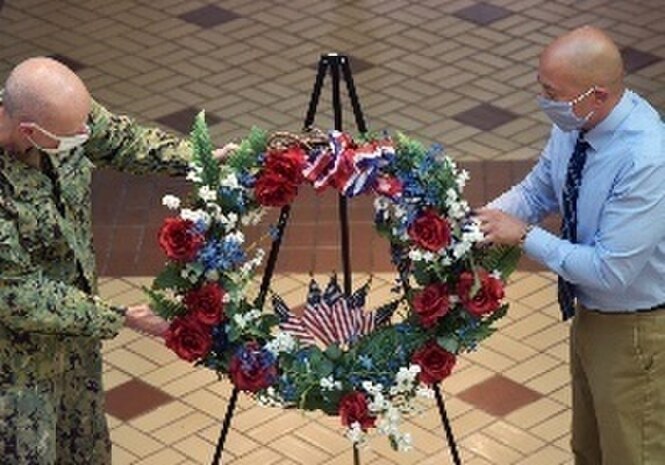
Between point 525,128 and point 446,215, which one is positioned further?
point 525,128

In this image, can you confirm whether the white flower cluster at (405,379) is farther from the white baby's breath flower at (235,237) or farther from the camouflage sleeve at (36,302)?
the camouflage sleeve at (36,302)

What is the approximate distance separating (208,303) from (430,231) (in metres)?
0.72

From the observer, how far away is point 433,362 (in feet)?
20.3

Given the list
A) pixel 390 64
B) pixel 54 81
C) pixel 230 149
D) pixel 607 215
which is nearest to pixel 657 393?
pixel 607 215

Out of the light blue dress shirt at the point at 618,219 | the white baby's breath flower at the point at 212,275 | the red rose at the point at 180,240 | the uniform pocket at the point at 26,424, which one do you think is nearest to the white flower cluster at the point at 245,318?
the white baby's breath flower at the point at 212,275

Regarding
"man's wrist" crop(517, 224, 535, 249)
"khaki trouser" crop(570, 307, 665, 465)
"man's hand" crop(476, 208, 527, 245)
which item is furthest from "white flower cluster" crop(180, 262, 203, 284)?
"khaki trouser" crop(570, 307, 665, 465)

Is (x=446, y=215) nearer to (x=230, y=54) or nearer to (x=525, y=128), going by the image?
(x=525, y=128)

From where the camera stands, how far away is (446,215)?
6141 mm

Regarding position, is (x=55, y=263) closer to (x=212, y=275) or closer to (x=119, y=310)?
(x=119, y=310)

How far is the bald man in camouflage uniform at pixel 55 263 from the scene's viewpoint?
5.95 meters

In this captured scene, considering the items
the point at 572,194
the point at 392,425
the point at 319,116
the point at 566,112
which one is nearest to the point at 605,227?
the point at 572,194

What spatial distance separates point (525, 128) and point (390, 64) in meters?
1.07

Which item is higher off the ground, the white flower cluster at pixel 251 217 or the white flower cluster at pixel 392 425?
the white flower cluster at pixel 251 217

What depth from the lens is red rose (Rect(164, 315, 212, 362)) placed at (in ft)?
20.2
